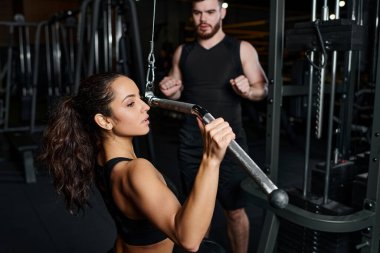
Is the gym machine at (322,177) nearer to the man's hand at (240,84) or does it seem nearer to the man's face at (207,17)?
the man's hand at (240,84)

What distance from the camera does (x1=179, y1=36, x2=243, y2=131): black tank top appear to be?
179 centimetres

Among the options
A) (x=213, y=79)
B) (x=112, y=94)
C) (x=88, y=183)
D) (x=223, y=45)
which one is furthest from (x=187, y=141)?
(x=112, y=94)

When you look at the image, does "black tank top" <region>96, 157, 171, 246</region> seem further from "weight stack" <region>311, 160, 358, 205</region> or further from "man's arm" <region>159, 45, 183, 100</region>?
"weight stack" <region>311, 160, 358, 205</region>

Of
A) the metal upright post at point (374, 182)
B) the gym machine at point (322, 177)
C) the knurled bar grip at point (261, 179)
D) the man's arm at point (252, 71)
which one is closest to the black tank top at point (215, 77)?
the man's arm at point (252, 71)

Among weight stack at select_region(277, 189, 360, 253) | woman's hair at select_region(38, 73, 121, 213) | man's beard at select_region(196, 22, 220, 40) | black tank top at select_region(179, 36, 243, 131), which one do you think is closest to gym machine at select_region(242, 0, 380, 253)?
weight stack at select_region(277, 189, 360, 253)

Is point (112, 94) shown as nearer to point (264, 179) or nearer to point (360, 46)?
point (264, 179)

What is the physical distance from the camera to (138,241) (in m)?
1.08

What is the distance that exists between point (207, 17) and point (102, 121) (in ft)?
2.91

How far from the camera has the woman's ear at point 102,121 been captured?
3.55 feet

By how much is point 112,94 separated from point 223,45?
87 cm

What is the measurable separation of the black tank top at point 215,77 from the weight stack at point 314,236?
481 mm

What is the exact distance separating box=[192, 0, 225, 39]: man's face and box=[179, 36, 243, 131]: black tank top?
66 mm

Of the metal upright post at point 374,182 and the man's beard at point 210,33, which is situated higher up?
the man's beard at point 210,33

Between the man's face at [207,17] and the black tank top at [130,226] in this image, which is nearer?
the black tank top at [130,226]
